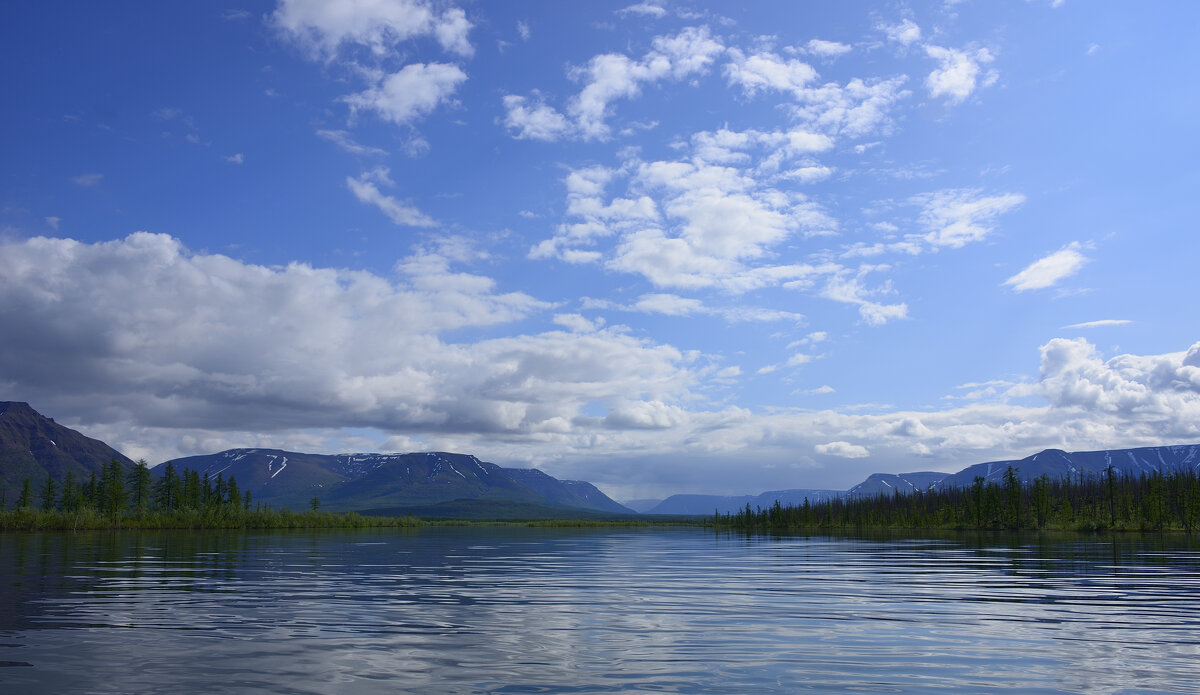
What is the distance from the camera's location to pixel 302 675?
17.7 meters

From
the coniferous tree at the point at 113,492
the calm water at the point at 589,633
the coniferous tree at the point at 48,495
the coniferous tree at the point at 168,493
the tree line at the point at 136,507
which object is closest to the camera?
the calm water at the point at 589,633

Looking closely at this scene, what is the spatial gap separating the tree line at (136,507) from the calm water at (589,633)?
12844 cm

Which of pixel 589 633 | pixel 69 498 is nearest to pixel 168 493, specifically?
pixel 69 498

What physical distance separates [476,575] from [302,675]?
31.8 metres

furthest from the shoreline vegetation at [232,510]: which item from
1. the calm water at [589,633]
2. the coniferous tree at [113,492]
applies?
the calm water at [589,633]

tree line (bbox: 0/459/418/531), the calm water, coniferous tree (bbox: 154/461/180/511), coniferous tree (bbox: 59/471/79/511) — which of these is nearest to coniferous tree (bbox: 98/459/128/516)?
tree line (bbox: 0/459/418/531)

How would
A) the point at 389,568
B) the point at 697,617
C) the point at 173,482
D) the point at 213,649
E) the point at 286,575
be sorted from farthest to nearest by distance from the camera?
the point at 173,482
the point at 389,568
the point at 286,575
the point at 697,617
the point at 213,649

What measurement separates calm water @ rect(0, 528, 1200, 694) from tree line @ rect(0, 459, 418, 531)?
128441mm

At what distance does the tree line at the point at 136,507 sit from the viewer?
149 m

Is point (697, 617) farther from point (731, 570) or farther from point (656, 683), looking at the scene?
point (731, 570)

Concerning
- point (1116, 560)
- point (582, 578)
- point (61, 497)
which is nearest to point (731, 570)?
point (582, 578)

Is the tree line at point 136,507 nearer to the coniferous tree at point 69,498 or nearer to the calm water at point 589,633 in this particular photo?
the coniferous tree at point 69,498

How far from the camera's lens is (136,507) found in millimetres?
170500

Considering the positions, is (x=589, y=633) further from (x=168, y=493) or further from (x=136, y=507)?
(x=168, y=493)
